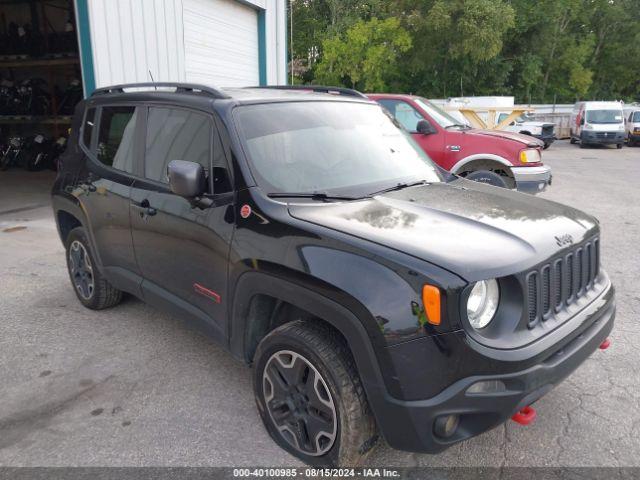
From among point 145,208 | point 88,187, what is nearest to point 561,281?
point 145,208

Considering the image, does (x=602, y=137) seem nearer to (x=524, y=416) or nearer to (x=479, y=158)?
(x=479, y=158)

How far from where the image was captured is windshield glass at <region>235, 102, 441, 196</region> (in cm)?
290

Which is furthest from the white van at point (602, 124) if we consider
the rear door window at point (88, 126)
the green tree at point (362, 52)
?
the rear door window at point (88, 126)

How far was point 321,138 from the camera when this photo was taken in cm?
319

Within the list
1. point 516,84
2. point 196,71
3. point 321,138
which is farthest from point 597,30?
point 321,138

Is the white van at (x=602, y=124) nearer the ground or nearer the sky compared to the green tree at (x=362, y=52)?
nearer the ground

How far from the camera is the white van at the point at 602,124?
2289 centimetres

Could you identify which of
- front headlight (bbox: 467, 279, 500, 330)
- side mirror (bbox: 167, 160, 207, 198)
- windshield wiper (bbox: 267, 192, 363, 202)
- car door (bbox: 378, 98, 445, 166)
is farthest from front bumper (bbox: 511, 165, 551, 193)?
side mirror (bbox: 167, 160, 207, 198)

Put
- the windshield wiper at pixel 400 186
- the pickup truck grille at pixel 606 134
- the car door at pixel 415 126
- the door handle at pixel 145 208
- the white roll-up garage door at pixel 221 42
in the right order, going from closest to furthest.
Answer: the windshield wiper at pixel 400 186
the door handle at pixel 145 208
the car door at pixel 415 126
the white roll-up garage door at pixel 221 42
the pickup truck grille at pixel 606 134

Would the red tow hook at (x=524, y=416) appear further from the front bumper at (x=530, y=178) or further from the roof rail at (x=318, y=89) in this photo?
the front bumper at (x=530, y=178)

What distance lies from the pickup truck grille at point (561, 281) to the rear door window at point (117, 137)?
8.95ft

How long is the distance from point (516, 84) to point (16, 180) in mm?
37200

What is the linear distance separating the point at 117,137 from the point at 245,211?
66.9 inches

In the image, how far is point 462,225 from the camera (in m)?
2.49
